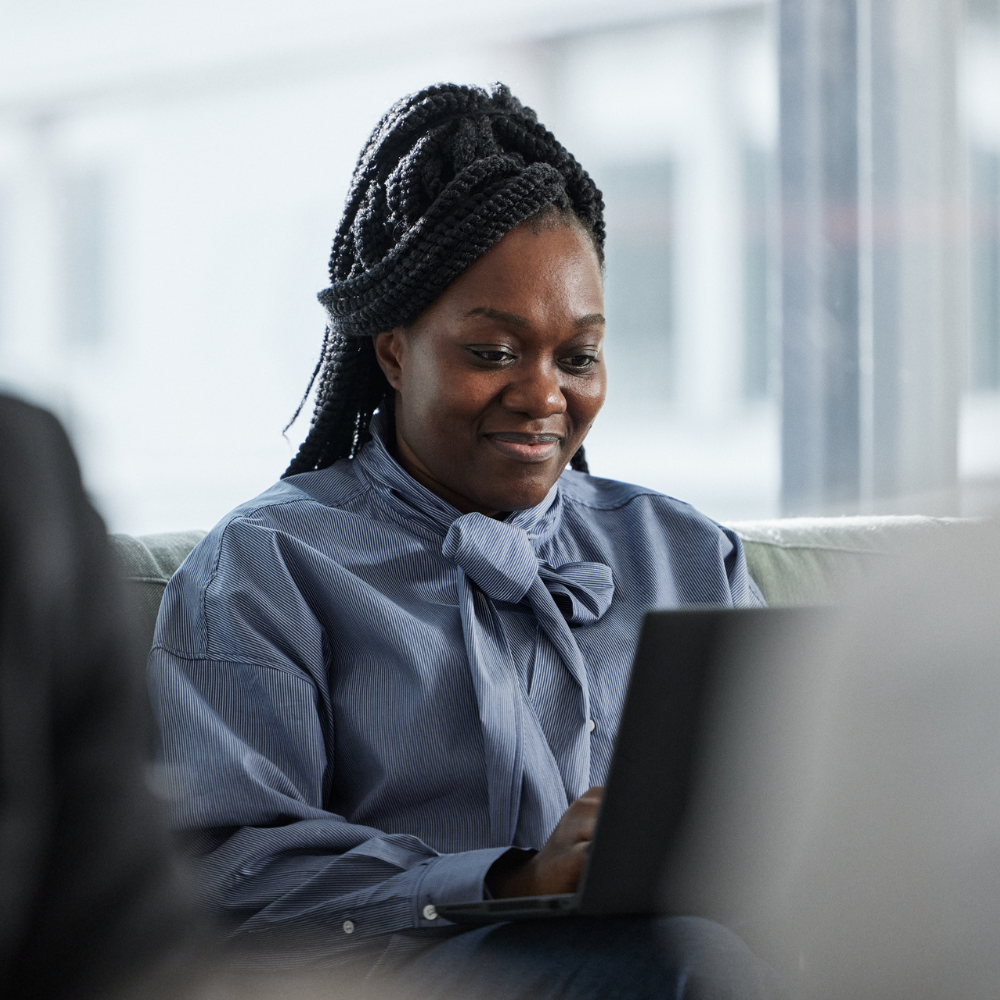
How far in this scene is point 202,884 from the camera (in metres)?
1.01

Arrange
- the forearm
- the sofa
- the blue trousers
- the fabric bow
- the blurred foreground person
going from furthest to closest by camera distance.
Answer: the sofa < the fabric bow < the forearm < the blue trousers < the blurred foreground person

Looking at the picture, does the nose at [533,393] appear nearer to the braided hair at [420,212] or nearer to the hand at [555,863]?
the braided hair at [420,212]

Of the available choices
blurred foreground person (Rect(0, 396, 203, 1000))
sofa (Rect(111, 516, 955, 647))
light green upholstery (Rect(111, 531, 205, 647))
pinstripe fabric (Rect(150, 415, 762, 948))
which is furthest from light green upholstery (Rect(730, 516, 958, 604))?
blurred foreground person (Rect(0, 396, 203, 1000))

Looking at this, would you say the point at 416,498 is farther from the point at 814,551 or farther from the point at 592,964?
the point at 814,551

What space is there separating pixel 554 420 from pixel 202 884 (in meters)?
0.56

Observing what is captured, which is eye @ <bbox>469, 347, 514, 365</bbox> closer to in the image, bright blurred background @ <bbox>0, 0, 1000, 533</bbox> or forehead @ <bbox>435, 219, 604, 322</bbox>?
forehead @ <bbox>435, 219, 604, 322</bbox>

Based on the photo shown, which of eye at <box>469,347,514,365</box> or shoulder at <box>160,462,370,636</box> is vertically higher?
eye at <box>469,347,514,365</box>

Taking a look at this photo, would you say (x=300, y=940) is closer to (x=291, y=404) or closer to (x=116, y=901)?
(x=116, y=901)

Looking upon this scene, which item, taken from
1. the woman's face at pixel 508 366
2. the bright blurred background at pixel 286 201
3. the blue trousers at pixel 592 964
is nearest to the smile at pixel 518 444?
the woman's face at pixel 508 366

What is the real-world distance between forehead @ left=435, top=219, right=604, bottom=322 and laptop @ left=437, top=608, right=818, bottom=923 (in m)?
0.58

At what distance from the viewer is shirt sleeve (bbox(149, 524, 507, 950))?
98 centimetres

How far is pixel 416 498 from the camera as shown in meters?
1.26

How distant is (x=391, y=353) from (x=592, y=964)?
0.69 m

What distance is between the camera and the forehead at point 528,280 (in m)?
1.23
